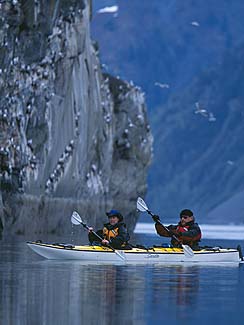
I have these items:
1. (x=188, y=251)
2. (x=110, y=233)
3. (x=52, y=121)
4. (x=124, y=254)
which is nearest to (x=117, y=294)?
(x=124, y=254)

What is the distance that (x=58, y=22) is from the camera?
81.3 meters

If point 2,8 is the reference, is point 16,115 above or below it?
below

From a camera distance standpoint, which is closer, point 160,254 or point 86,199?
point 160,254

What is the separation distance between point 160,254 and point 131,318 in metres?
17.4

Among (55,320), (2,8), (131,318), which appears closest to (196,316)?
(131,318)

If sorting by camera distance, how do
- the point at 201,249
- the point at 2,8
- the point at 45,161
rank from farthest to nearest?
the point at 45,161
the point at 2,8
the point at 201,249

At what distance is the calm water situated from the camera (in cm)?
2086

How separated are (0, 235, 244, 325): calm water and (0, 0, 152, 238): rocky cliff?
31.3 m

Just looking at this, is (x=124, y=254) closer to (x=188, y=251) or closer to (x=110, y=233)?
(x=110, y=233)

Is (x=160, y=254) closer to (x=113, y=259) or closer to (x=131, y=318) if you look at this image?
(x=113, y=259)

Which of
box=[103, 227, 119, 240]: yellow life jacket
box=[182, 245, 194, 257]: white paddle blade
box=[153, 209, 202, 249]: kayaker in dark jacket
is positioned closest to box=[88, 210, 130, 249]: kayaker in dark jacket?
box=[103, 227, 119, 240]: yellow life jacket

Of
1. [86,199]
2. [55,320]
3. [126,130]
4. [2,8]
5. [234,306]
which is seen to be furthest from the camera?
[126,130]

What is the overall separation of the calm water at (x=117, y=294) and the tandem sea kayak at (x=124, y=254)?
3.81ft

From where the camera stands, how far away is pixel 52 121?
266 feet
